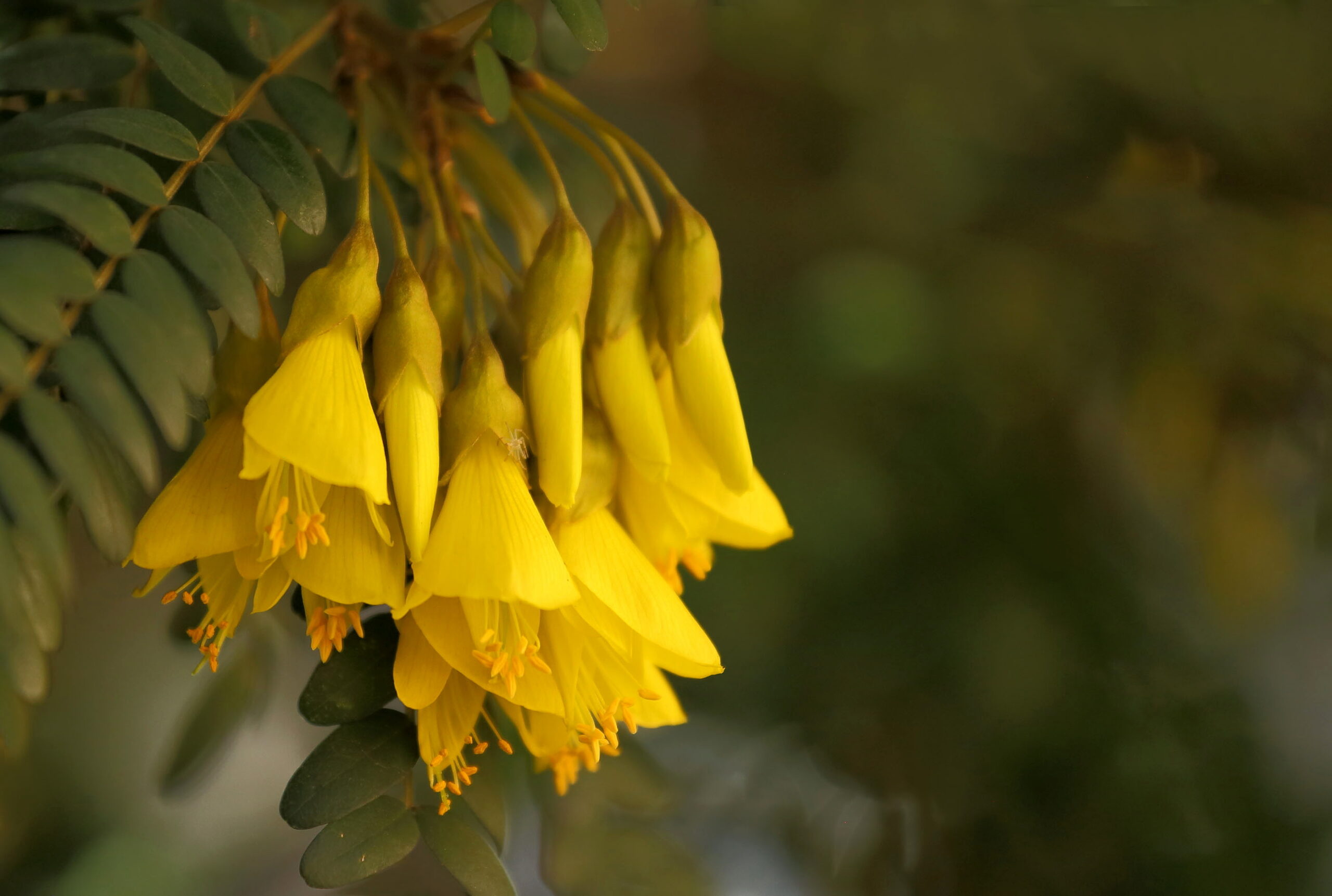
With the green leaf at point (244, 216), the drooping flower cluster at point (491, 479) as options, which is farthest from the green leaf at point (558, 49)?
the green leaf at point (244, 216)

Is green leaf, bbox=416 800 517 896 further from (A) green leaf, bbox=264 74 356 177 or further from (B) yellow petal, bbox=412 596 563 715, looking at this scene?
(A) green leaf, bbox=264 74 356 177

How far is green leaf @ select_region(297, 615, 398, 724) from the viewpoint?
39 cm

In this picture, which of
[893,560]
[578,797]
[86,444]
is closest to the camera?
[86,444]

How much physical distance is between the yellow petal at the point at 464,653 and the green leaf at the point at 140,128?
19 centimetres

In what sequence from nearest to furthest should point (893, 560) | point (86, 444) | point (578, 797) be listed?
point (86, 444)
point (578, 797)
point (893, 560)

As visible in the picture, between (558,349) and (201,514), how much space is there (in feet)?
0.49

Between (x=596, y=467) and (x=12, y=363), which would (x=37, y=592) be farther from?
(x=596, y=467)

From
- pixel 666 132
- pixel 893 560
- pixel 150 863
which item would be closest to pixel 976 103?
pixel 666 132

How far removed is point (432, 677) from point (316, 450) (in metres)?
0.10

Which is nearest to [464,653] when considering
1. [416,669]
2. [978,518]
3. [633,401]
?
[416,669]

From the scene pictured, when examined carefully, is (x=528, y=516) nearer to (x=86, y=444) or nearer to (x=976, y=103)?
(x=86, y=444)

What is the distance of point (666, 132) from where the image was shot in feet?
2.94

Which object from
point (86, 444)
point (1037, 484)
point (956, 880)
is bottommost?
point (956, 880)

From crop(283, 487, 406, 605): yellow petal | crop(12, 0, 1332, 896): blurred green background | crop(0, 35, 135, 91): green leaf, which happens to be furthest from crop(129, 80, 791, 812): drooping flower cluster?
crop(12, 0, 1332, 896): blurred green background
